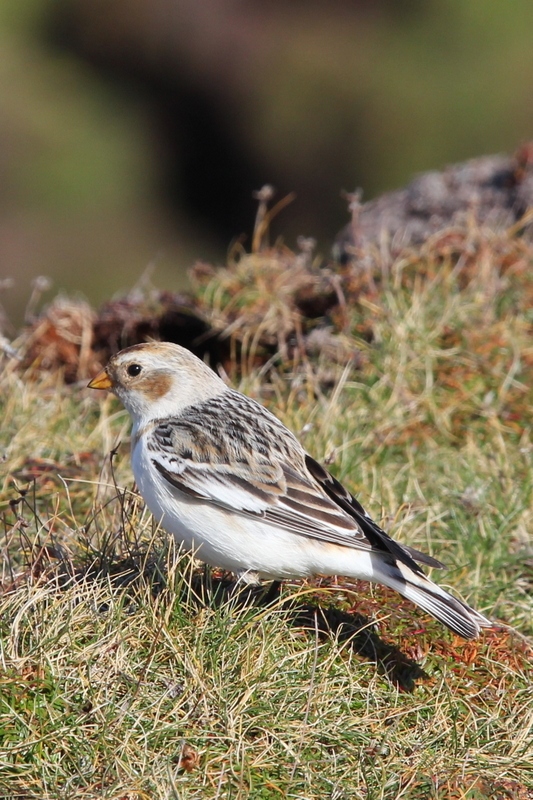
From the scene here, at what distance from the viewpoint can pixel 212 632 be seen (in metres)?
3.70

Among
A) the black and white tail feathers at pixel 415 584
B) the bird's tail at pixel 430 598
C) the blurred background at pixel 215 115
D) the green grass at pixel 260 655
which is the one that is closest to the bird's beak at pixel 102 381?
the green grass at pixel 260 655

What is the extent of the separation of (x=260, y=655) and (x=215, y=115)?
22.3 metres

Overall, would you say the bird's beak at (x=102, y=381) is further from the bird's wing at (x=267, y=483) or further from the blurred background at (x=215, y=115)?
the blurred background at (x=215, y=115)

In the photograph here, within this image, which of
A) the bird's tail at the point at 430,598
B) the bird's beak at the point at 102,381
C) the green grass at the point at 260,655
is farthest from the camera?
the bird's beak at the point at 102,381

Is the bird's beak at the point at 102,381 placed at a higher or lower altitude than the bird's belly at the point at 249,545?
higher

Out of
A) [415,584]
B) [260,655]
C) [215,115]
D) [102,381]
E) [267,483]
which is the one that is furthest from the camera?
[215,115]

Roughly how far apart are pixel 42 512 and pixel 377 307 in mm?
2684

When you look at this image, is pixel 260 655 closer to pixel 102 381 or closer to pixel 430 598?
pixel 430 598

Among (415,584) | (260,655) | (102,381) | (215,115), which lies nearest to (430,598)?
(415,584)

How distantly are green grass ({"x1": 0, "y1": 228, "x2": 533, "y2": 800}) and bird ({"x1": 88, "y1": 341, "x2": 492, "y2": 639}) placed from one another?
0.16 m

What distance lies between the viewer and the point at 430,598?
3.80 meters

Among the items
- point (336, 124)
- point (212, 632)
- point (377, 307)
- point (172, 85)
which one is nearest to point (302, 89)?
point (336, 124)

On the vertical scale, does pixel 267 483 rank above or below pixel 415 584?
above

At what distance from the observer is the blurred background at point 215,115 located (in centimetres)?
2073
